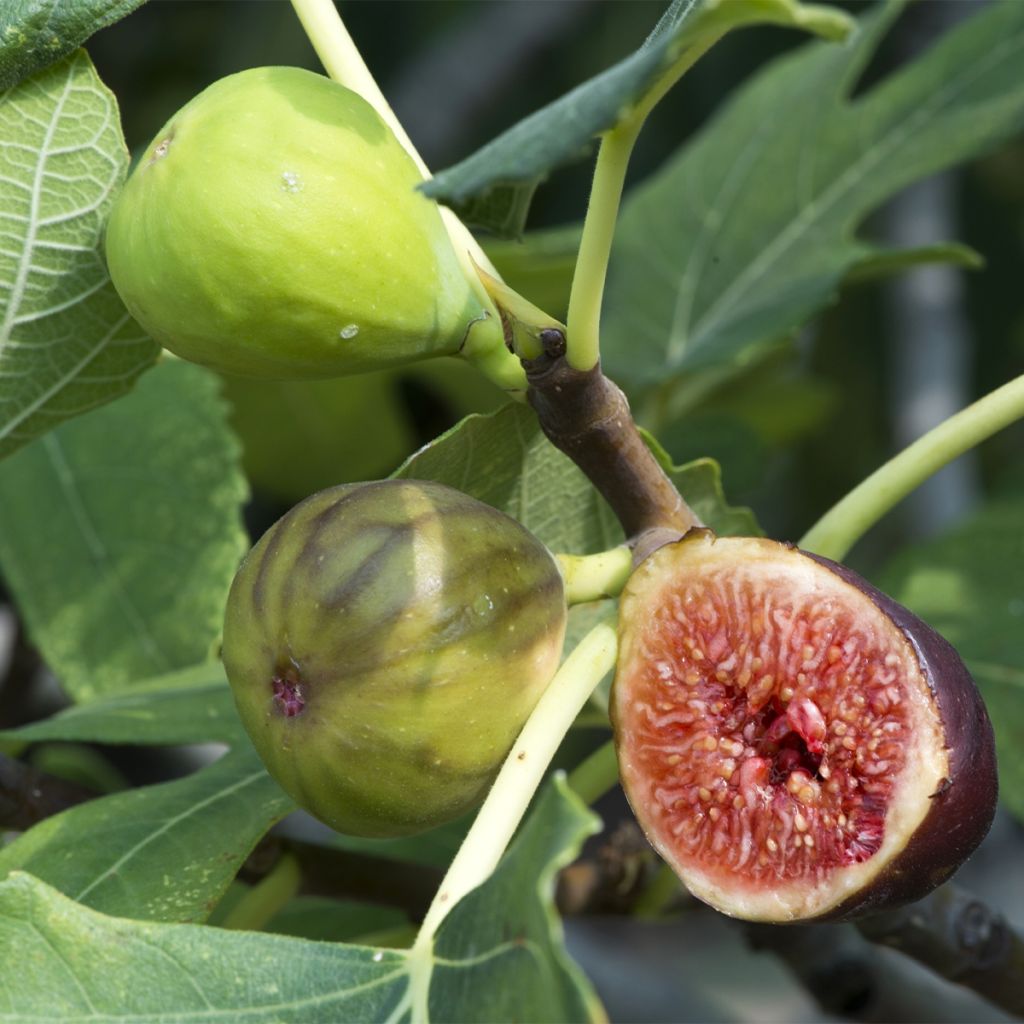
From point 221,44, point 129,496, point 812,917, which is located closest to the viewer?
point 812,917

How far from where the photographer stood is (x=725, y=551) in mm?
964

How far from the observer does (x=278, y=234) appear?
0.79m

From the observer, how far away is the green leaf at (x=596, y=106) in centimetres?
67

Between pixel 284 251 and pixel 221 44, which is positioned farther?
pixel 221 44

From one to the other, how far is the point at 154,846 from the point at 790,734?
1.48ft

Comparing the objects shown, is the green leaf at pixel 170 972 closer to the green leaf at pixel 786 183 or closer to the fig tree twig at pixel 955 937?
the fig tree twig at pixel 955 937

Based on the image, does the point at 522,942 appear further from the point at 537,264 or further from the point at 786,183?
the point at 786,183

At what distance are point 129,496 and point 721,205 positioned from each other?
2.88ft

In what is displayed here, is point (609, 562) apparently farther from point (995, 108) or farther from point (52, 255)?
point (995, 108)

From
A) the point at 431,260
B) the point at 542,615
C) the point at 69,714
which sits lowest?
the point at 69,714

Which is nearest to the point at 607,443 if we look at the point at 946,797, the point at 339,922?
the point at 946,797

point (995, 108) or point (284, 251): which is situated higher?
point (284, 251)

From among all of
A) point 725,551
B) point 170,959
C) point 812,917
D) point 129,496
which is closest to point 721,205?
point 129,496

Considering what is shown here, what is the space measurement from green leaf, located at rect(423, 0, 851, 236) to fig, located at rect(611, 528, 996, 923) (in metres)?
0.30
